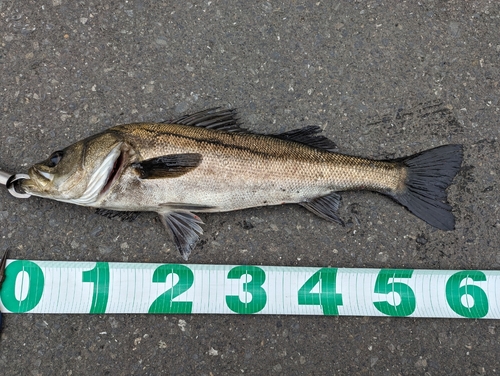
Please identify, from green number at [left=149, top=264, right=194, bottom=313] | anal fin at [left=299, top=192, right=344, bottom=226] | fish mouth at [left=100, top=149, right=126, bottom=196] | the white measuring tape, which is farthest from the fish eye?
anal fin at [left=299, top=192, right=344, bottom=226]

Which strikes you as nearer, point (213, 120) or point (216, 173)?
point (216, 173)

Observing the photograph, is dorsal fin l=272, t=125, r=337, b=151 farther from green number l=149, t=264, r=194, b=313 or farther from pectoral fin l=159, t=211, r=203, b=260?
green number l=149, t=264, r=194, b=313

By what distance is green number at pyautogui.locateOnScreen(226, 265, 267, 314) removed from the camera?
10.00 ft

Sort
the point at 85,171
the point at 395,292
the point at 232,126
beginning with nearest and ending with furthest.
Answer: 1. the point at 85,171
2. the point at 232,126
3. the point at 395,292

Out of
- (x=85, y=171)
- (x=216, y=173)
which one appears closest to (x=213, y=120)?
(x=216, y=173)

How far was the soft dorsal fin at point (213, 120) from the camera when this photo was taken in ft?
9.64

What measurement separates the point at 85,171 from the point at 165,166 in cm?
54

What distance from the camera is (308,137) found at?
119 inches

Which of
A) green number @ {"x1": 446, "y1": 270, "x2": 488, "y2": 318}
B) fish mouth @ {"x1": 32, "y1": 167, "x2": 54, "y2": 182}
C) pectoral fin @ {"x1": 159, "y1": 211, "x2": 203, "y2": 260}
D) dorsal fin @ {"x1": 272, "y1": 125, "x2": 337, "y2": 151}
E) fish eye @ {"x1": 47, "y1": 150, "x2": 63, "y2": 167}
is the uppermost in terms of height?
fish eye @ {"x1": 47, "y1": 150, "x2": 63, "y2": 167}

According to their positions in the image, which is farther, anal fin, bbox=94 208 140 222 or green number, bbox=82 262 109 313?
anal fin, bbox=94 208 140 222

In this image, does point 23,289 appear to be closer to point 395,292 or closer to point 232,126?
point 232,126

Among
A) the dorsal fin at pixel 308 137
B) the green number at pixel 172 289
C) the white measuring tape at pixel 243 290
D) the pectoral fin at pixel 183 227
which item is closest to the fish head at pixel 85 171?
the pectoral fin at pixel 183 227

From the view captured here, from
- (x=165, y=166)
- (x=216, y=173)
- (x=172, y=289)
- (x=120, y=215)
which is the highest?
(x=165, y=166)

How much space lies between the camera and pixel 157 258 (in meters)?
3.13
